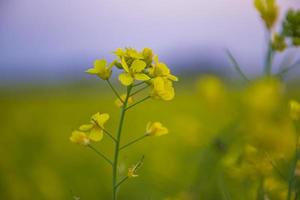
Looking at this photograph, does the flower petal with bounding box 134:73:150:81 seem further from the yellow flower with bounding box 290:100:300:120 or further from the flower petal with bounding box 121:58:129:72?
the yellow flower with bounding box 290:100:300:120

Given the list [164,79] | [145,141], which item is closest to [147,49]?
[164,79]

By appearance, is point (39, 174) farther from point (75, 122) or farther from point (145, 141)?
point (75, 122)

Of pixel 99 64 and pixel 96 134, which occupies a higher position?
pixel 99 64

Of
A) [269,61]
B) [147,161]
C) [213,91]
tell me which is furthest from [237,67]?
[147,161]

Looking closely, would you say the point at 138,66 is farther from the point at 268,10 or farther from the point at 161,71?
the point at 268,10

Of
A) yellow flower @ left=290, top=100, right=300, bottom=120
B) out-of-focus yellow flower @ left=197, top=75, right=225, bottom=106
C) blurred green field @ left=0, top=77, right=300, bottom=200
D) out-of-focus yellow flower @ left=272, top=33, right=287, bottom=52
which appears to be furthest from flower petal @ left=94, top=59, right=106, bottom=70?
out-of-focus yellow flower @ left=197, top=75, right=225, bottom=106

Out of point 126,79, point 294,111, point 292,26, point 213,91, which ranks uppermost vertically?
point 126,79

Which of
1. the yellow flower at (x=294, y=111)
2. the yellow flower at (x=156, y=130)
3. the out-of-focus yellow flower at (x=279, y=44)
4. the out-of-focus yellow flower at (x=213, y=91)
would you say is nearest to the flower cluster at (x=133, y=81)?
the yellow flower at (x=156, y=130)
